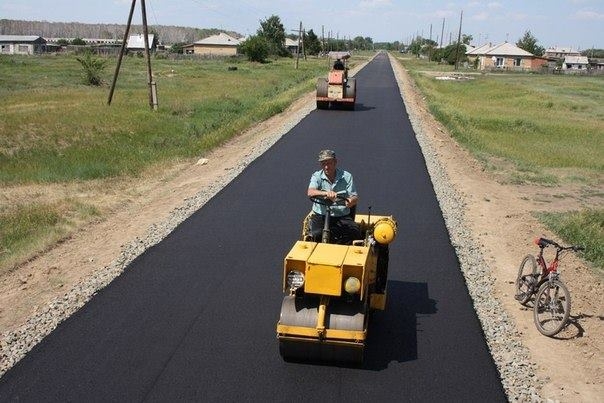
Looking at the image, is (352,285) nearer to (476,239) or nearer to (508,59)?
(476,239)

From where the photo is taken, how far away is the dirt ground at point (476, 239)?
253 inches

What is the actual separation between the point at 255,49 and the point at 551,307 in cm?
7998

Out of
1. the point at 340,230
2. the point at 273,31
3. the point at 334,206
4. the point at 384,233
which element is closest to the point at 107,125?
the point at 334,206

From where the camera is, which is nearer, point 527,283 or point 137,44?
point 527,283

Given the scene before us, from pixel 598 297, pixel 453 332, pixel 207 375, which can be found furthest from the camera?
pixel 598 297

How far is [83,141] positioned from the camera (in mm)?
19906

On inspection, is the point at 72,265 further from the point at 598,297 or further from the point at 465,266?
the point at 598,297

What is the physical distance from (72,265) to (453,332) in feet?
18.3

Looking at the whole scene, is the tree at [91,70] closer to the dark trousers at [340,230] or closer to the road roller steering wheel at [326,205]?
the dark trousers at [340,230]

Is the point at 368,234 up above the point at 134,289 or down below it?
above

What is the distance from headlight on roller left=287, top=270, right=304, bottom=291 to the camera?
559 cm

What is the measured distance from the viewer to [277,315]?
6984 mm

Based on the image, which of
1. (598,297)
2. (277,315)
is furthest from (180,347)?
(598,297)

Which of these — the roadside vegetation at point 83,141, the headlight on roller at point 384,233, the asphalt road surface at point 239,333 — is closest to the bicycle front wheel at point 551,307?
the asphalt road surface at point 239,333
